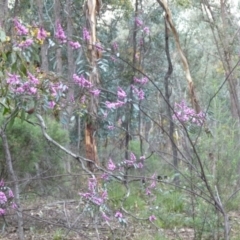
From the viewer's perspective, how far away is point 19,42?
A: 3629 millimetres

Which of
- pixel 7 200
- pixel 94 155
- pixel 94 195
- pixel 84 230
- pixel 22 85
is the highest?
pixel 22 85

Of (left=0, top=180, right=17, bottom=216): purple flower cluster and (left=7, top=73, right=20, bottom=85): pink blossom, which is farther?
(left=0, top=180, right=17, bottom=216): purple flower cluster

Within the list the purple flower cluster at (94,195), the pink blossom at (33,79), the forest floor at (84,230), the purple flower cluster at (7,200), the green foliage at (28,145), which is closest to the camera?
the pink blossom at (33,79)

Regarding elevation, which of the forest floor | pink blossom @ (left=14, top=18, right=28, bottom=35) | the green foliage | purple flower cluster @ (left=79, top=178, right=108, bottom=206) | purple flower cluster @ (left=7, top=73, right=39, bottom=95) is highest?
pink blossom @ (left=14, top=18, right=28, bottom=35)

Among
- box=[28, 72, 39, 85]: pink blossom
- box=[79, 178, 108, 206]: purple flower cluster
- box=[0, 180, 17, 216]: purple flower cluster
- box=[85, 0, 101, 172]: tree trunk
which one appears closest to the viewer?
box=[28, 72, 39, 85]: pink blossom

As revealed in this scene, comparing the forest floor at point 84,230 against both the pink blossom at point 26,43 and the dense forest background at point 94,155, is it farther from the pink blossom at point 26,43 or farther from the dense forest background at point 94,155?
the pink blossom at point 26,43

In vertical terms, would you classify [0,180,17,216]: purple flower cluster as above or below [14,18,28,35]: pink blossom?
below

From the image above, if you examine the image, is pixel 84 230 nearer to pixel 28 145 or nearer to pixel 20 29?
pixel 28 145

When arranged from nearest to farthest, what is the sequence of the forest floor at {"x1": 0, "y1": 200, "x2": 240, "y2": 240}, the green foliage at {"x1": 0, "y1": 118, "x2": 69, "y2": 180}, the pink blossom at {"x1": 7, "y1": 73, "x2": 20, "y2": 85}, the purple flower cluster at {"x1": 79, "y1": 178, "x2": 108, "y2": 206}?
1. the pink blossom at {"x1": 7, "y1": 73, "x2": 20, "y2": 85}
2. the purple flower cluster at {"x1": 79, "y1": 178, "x2": 108, "y2": 206}
3. the forest floor at {"x1": 0, "y1": 200, "x2": 240, "y2": 240}
4. the green foliage at {"x1": 0, "y1": 118, "x2": 69, "y2": 180}

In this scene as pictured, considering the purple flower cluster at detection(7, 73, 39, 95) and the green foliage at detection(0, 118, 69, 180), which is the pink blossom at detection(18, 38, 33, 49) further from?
the green foliage at detection(0, 118, 69, 180)

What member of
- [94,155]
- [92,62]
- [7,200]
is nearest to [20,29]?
[7,200]

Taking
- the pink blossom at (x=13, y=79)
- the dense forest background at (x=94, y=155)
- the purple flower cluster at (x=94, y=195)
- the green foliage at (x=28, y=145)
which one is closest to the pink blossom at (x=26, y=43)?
the dense forest background at (x=94, y=155)

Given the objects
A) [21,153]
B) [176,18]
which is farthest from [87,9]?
[176,18]

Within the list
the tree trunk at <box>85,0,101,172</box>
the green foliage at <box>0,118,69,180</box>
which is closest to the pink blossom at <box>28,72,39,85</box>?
the tree trunk at <box>85,0,101,172</box>
